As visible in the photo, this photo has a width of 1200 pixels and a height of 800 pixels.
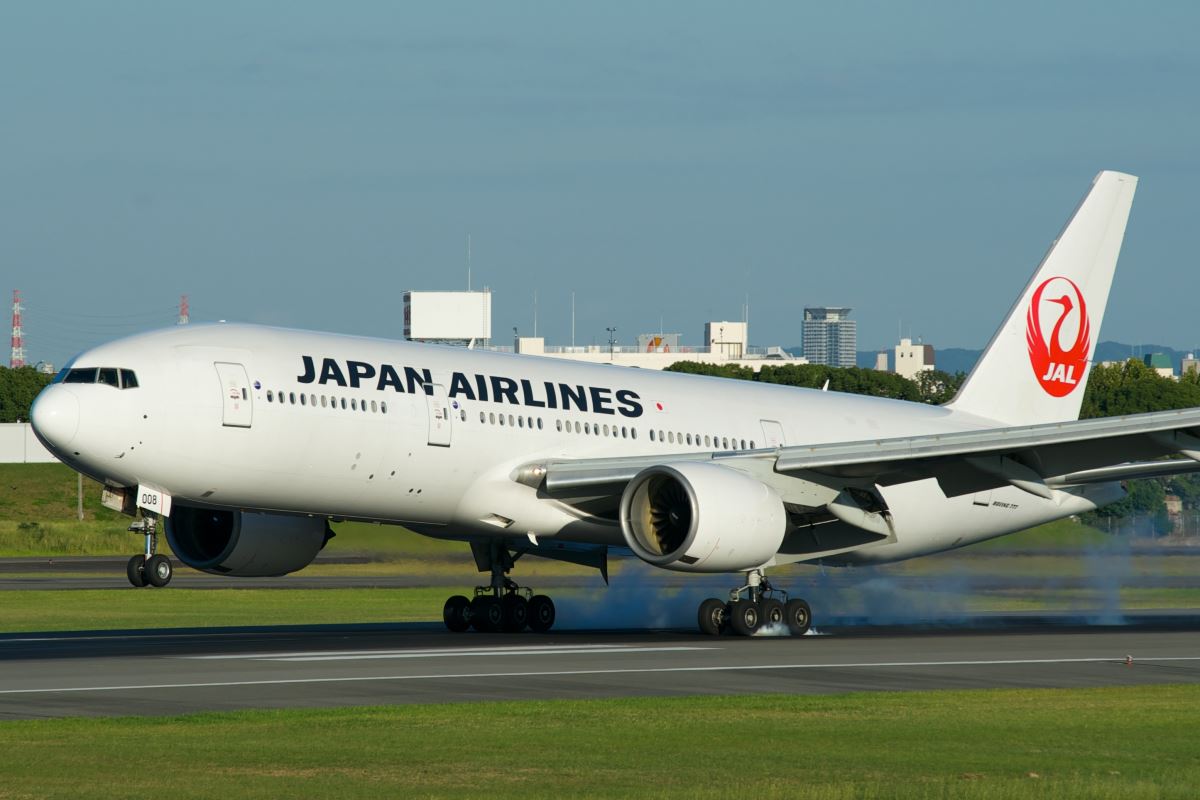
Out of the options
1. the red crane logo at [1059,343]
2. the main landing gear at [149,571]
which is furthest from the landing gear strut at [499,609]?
the red crane logo at [1059,343]

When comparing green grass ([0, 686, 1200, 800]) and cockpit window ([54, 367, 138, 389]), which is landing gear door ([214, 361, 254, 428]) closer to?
cockpit window ([54, 367, 138, 389])

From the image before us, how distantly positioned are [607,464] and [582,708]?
12478 mm

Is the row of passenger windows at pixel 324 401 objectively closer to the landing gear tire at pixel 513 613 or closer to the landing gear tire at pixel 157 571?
the landing gear tire at pixel 157 571

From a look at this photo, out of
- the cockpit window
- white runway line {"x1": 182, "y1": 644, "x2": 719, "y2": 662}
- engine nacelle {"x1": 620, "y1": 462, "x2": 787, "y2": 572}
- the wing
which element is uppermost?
the cockpit window

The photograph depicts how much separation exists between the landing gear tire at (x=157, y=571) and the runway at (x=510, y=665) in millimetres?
1031

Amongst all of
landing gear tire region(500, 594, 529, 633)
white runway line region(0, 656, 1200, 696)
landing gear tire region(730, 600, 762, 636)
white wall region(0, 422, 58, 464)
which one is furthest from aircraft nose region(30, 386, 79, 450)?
white wall region(0, 422, 58, 464)

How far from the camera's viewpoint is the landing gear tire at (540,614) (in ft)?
112

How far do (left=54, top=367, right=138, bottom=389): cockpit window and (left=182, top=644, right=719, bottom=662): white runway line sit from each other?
16.4 feet

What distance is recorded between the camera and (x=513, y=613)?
34.0 metres

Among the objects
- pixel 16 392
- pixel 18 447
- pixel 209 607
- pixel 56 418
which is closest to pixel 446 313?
pixel 16 392

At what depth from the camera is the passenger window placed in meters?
27.3

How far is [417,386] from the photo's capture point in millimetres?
29797

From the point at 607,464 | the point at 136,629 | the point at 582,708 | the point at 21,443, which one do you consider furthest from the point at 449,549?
the point at 21,443

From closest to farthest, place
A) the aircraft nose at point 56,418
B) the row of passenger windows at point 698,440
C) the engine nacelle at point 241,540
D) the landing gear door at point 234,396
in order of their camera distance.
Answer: the aircraft nose at point 56,418, the landing gear door at point 234,396, the engine nacelle at point 241,540, the row of passenger windows at point 698,440
